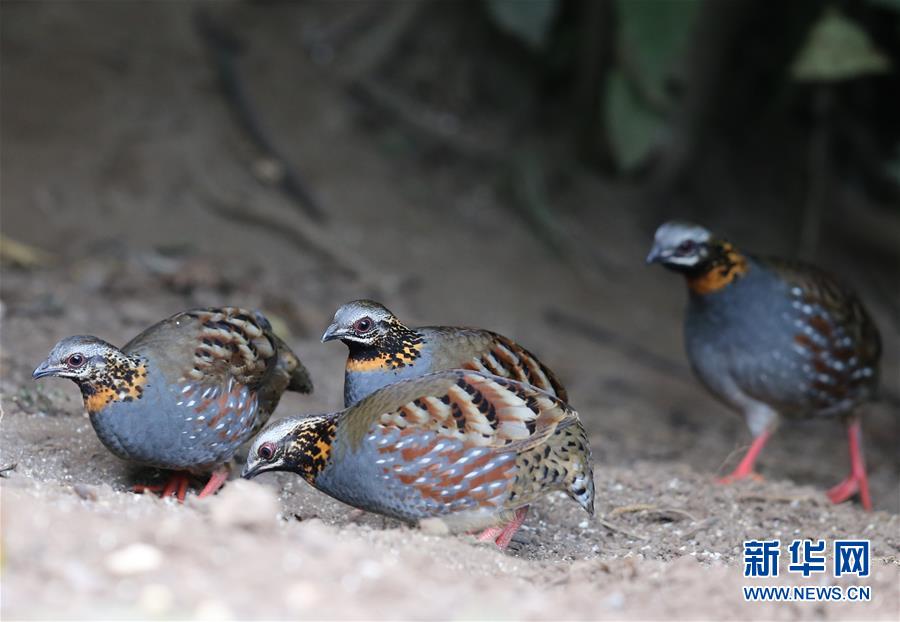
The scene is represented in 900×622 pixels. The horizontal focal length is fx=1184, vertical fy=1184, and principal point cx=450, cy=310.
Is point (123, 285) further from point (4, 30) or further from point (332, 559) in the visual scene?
point (332, 559)

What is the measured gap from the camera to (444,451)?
4.49 metres

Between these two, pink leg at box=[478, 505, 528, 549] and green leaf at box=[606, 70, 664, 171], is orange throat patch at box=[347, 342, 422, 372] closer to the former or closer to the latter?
pink leg at box=[478, 505, 528, 549]

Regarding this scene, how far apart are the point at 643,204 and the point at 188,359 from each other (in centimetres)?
684

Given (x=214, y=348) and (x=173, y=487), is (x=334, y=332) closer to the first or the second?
(x=214, y=348)

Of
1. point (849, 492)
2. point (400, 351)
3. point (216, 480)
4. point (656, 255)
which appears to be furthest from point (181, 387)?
point (849, 492)

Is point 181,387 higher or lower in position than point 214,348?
lower

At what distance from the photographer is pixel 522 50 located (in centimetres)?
1147

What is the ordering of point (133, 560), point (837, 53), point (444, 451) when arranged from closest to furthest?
point (133, 560)
point (444, 451)
point (837, 53)

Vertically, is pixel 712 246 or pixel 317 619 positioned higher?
pixel 712 246

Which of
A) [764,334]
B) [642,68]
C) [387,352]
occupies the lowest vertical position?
[764,334]

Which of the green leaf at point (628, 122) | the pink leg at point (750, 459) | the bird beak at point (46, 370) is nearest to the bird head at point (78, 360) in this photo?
the bird beak at point (46, 370)

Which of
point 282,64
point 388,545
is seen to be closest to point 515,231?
point 282,64

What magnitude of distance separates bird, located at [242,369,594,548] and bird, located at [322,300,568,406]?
15.6 inches

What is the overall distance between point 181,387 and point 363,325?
31.9 inches
